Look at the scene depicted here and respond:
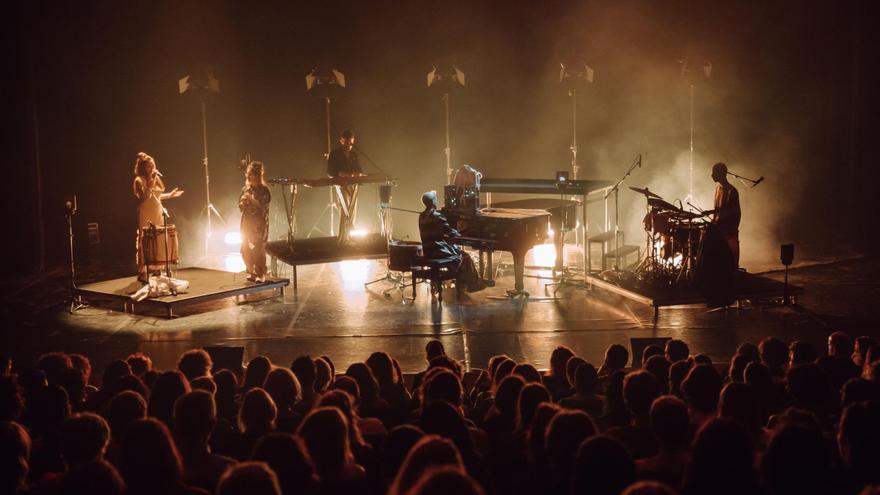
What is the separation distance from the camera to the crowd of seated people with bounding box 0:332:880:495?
348 cm

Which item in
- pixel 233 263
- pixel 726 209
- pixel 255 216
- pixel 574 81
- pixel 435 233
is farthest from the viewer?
pixel 574 81

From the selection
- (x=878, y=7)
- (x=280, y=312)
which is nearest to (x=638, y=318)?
(x=280, y=312)

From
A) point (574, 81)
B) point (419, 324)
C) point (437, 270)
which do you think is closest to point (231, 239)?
point (437, 270)

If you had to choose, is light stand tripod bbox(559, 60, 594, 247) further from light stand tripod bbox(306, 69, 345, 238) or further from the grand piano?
light stand tripod bbox(306, 69, 345, 238)

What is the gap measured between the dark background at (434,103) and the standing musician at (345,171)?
11.4 ft

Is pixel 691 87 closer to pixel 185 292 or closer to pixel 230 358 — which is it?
pixel 185 292

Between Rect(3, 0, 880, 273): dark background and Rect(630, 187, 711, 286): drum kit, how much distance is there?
4412 mm

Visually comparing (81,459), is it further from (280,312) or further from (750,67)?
(750,67)

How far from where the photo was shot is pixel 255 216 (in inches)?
479

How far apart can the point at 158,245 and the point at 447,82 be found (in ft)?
25.6

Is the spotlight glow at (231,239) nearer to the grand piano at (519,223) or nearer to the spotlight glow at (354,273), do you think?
the spotlight glow at (354,273)

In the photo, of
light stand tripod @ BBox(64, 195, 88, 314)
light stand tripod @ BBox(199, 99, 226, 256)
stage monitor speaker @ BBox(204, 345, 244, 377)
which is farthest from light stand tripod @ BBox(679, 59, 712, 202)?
stage monitor speaker @ BBox(204, 345, 244, 377)

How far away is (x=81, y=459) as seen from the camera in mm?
4305

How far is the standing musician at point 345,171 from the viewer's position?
1382 centimetres
